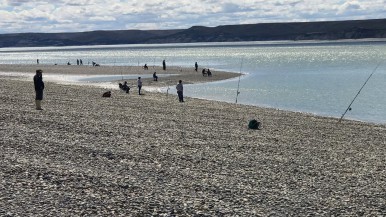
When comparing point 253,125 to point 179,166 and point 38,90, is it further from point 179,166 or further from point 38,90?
point 38,90

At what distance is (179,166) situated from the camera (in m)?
14.9

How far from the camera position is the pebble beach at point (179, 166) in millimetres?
11414

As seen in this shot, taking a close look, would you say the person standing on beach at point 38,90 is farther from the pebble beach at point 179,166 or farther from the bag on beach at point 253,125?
the bag on beach at point 253,125

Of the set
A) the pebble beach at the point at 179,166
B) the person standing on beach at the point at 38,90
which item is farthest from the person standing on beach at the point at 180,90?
the person standing on beach at the point at 38,90

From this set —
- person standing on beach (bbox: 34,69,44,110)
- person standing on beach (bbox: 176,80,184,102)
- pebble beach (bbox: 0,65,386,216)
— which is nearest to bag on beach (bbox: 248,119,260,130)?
pebble beach (bbox: 0,65,386,216)

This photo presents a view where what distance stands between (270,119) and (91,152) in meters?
13.3

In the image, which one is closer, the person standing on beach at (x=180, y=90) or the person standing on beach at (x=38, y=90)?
the person standing on beach at (x=38, y=90)

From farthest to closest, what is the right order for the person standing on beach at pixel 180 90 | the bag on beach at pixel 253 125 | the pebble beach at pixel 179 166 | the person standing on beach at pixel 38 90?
the person standing on beach at pixel 180 90 → the person standing on beach at pixel 38 90 → the bag on beach at pixel 253 125 → the pebble beach at pixel 179 166

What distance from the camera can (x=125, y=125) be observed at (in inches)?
848

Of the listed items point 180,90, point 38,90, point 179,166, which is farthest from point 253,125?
point 180,90

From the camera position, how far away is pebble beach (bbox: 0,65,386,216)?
1141cm

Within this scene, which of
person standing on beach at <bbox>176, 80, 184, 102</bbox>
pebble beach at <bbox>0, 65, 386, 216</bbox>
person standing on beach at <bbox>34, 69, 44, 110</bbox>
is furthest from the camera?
person standing on beach at <bbox>176, 80, 184, 102</bbox>

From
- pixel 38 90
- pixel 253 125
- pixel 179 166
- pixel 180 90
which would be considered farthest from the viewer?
pixel 180 90

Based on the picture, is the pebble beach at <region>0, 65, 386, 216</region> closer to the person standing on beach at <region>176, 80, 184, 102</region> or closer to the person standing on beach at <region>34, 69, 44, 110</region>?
the person standing on beach at <region>34, 69, 44, 110</region>
